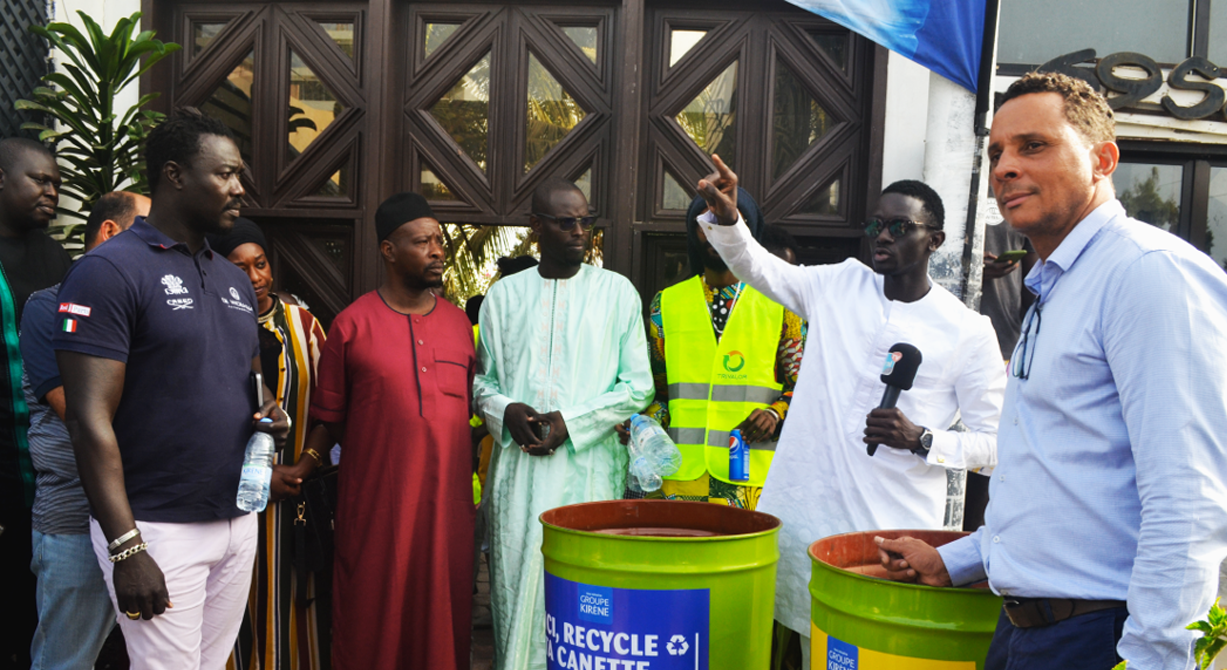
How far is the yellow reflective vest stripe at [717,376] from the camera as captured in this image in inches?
132

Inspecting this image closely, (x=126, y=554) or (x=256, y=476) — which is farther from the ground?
(x=256, y=476)

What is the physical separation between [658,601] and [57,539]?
1933mm

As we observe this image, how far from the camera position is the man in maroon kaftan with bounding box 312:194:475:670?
10.7ft

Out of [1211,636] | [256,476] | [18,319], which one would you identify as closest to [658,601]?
[1211,636]

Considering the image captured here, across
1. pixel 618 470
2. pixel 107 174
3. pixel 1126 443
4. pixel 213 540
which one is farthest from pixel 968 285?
pixel 107 174

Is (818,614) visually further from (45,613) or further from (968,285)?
(45,613)

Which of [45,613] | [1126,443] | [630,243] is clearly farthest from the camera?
[630,243]

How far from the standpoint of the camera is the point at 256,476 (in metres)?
2.49

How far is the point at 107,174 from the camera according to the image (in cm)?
438

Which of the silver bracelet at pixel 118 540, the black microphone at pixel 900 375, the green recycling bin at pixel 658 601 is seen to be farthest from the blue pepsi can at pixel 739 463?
the silver bracelet at pixel 118 540

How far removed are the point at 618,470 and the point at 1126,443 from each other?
7.34 ft

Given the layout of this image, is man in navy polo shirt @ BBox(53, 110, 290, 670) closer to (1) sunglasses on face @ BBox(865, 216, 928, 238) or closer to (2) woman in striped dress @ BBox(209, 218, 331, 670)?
(2) woman in striped dress @ BBox(209, 218, 331, 670)

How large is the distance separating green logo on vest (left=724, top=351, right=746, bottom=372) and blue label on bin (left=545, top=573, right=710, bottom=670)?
1.50m

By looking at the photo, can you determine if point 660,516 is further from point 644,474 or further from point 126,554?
point 126,554
